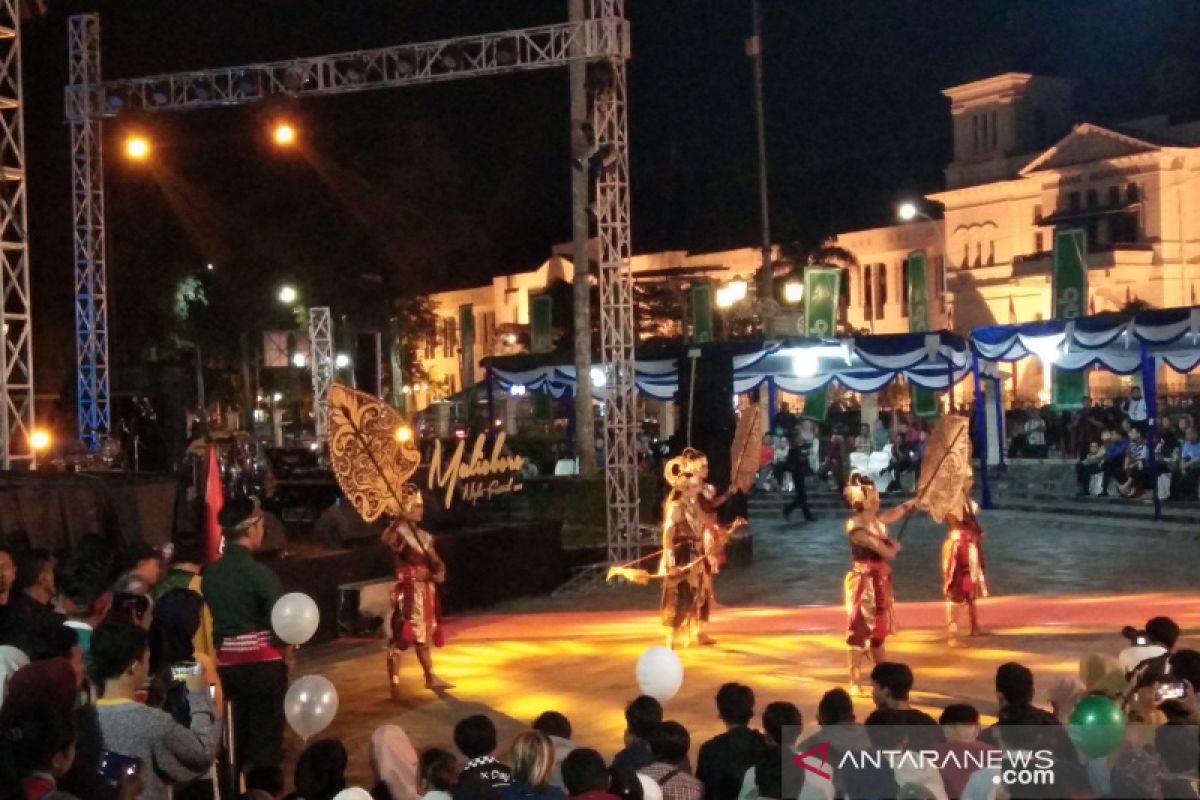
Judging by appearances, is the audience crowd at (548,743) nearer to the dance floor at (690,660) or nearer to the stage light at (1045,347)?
the dance floor at (690,660)

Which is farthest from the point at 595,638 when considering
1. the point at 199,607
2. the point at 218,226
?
the point at 218,226

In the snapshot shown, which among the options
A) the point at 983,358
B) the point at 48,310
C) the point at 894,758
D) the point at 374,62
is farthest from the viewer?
the point at 48,310

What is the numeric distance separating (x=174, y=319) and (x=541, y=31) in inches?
753

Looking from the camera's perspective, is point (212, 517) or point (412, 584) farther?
point (412, 584)

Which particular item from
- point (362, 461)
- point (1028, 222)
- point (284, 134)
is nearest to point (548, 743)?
point (362, 461)

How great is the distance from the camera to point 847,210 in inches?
2288

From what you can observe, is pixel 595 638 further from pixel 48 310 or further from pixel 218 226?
pixel 218 226

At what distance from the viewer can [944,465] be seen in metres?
12.5

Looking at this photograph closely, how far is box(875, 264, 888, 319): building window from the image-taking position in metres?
51.9

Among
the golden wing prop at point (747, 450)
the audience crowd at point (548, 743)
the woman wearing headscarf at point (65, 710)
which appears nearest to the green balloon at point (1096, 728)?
the audience crowd at point (548, 743)

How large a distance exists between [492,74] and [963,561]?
391 inches

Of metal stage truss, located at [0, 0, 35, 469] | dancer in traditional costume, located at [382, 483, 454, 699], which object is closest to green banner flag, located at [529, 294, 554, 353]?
metal stage truss, located at [0, 0, 35, 469]

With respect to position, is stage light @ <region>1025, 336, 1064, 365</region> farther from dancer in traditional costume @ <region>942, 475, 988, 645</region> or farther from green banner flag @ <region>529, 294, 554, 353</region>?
green banner flag @ <region>529, 294, 554, 353</region>

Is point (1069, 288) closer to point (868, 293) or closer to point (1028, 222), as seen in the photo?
point (1028, 222)
